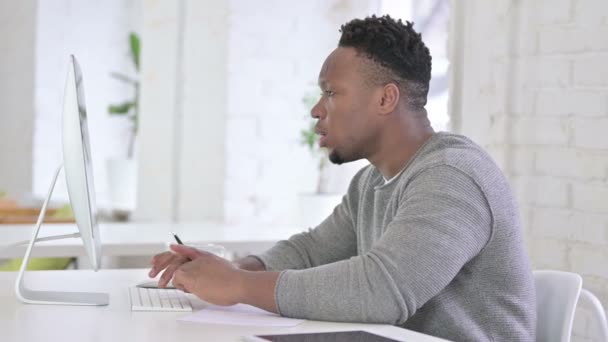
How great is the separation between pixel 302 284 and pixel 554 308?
538 mm

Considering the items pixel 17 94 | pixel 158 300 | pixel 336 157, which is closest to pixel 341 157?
pixel 336 157

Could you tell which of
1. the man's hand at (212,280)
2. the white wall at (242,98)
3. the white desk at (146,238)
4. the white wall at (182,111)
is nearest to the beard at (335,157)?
the man's hand at (212,280)

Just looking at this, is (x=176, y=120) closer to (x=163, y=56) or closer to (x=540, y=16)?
(x=163, y=56)

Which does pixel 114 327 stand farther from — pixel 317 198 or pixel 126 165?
pixel 126 165

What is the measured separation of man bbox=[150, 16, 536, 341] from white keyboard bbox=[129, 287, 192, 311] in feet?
0.12

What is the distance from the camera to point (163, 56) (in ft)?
12.9

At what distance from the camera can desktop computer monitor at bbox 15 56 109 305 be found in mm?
1577

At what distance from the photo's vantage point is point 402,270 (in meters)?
1.52

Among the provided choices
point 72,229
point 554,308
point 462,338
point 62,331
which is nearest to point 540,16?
point 554,308

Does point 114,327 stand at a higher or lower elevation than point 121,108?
lower

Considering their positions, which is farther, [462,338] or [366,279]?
[462,338]

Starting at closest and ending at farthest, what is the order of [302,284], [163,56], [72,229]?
[302,284] → [72,229] → [163,56]

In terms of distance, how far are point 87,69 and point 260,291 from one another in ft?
15.2

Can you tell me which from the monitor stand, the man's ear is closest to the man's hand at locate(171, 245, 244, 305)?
the monitor stand
